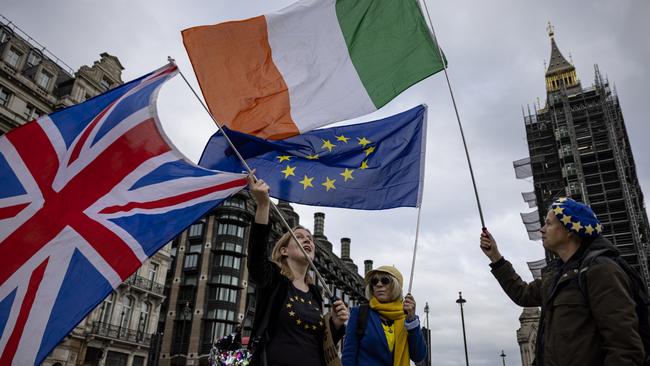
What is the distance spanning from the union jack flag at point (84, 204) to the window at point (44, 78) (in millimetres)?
30873

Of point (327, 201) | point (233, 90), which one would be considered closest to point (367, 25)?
point (233, 90)

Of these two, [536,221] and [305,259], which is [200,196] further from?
[536,221]

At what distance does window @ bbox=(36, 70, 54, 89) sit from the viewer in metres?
31.5

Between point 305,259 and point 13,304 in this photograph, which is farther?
point 305,259

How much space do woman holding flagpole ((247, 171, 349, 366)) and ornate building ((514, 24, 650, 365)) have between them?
45570 mm

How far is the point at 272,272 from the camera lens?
4062 millimetres

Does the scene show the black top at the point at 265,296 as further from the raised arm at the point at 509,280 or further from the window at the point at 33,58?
the window at the point at 33,58

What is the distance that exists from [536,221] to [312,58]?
49.6 metres

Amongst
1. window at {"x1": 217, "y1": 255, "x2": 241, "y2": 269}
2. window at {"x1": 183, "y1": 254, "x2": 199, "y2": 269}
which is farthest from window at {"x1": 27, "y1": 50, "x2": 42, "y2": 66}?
window at {"x1": 217, "y1": 255, "x2": 241, "y2": 269}

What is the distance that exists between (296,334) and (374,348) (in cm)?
83

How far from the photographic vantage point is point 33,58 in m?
32.4

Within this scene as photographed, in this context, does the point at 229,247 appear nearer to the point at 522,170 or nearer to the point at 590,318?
the point at 522,170

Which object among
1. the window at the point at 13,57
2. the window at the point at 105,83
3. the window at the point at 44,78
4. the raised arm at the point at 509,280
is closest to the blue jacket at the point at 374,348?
the raised arm at the point at 509,280

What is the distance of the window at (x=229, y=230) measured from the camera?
51.3 metres
